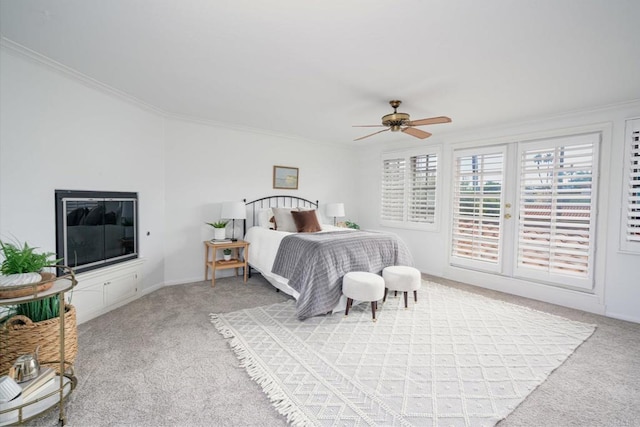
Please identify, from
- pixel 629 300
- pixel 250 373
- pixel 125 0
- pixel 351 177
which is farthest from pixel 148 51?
pixel 629 300

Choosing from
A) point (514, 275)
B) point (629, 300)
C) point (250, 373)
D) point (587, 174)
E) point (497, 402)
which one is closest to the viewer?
point (497, 402)

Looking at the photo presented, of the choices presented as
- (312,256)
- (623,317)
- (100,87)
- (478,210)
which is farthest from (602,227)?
(100,87)

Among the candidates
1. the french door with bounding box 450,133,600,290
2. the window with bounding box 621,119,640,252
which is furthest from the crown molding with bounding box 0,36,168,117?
the window with bounding box 621,119,640,252

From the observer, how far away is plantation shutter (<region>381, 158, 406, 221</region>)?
229 inches

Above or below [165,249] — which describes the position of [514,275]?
below

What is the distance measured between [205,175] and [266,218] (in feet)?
3.81

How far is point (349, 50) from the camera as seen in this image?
2.31 m

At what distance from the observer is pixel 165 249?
4277 millimetres

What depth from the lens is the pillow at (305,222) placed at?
179 inches

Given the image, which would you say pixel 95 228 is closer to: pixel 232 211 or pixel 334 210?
pixel 232 211

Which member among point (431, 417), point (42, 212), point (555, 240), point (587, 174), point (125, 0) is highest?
point (125, 0)

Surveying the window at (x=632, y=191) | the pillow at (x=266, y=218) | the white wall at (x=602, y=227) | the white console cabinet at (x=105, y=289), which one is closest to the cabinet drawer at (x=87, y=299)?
the white console cabinet at (x=105, y=289)

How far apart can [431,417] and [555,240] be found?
3.35 m

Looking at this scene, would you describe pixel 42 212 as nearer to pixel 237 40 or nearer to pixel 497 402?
pixel 237 40
